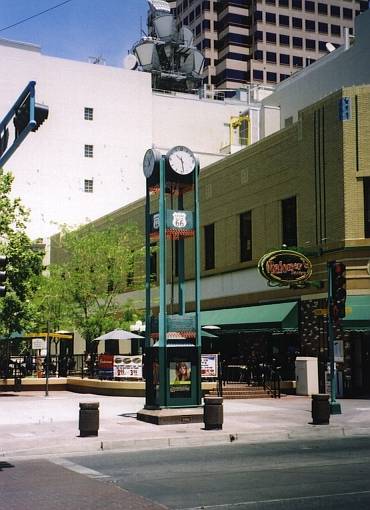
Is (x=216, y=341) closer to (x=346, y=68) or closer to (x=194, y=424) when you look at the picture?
(x=194, y=424)

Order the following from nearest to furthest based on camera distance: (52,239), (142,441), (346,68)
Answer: (142,441)
(346,68)
(52,239)

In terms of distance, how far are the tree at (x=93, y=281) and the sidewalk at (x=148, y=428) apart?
12.5 meters

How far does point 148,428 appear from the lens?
65.6 feet

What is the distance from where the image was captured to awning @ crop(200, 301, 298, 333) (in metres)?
32.4

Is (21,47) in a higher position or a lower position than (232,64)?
lower

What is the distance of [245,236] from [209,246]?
12.6 feet

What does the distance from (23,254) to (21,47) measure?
35034 millimetres

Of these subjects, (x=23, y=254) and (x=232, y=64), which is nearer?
(x=23, y=254)

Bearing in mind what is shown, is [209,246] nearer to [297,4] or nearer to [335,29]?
[297,4]

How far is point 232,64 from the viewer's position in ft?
393

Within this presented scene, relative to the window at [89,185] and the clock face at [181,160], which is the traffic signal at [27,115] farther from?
the window at [89,185]

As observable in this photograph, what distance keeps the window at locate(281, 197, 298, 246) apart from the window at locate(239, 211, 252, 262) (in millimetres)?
2925

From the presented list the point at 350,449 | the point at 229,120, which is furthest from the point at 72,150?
the point at 350,449

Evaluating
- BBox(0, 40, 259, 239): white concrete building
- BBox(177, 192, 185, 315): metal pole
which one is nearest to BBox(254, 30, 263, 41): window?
BBox(0, 40, 259, 239): white concrete building
